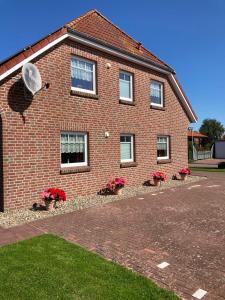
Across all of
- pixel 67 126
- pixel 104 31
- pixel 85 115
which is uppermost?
pixel 104 31

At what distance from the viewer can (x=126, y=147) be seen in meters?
14.3

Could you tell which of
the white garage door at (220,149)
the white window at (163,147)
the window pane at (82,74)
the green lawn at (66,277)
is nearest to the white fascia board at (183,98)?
the white window at (163,147)

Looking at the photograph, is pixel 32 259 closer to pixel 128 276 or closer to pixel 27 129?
pixel 128 276

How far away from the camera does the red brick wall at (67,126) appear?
381 inches

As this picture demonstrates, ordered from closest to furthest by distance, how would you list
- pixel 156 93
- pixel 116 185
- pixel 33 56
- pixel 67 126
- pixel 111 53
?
1. pixel 33 56
2. pixel 67 126
3. pixel 116 185
4. pixel 111 53
5. pixel 156 93

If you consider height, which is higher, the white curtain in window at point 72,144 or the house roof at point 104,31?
the house roof at point 104,31

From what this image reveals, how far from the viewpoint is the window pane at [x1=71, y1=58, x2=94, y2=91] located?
1191 cm

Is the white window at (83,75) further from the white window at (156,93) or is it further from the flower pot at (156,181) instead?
the flower pot at (156,181)

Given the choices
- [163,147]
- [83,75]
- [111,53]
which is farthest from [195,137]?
[83,75]

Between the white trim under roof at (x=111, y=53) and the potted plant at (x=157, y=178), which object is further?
the potted plant at (x=157, y=178)

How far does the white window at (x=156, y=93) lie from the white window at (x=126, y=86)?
68.5 inches

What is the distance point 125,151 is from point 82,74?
4.08 m

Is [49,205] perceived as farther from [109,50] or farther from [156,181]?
[109,50]

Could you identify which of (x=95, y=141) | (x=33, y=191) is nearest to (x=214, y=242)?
(x=33, y=191)
